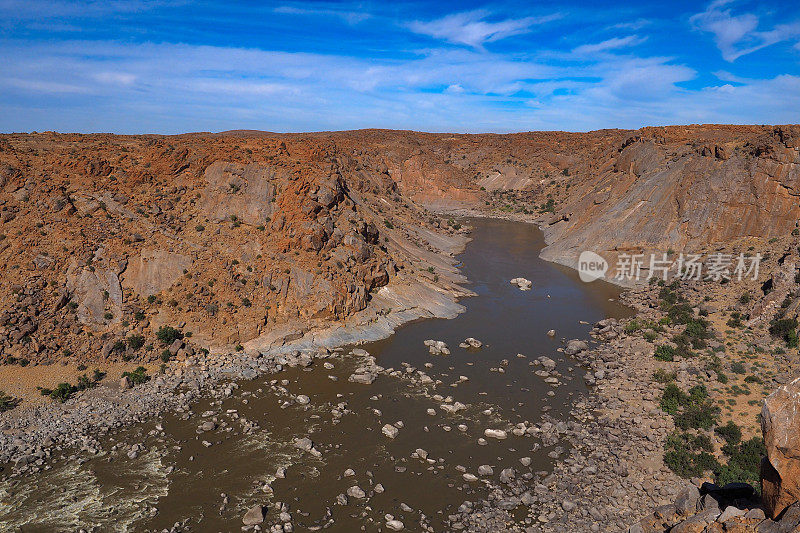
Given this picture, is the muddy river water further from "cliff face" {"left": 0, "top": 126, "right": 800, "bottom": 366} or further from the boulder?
"cliff face" {"left": 0, "top": 126, "right": 800, "bottom": 366}

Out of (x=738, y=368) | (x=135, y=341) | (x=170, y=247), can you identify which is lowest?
(x=135, y=341)

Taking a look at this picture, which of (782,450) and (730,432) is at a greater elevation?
(782,450)

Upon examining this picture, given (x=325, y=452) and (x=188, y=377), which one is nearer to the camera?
(x=325, y=452)

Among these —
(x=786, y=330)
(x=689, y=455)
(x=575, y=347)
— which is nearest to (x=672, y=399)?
(x=689, y=455)

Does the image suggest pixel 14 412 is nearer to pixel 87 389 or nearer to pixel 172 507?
pixel 87 389

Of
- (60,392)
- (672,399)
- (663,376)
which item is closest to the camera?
(60,392)

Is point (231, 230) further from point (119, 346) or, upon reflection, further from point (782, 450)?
point (782, 450)

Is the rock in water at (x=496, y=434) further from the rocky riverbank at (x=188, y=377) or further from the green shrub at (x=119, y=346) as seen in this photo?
the green shrub at (x=119, y=346)

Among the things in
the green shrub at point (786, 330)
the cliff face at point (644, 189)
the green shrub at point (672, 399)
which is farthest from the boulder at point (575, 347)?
the cliff face at point (644, 189)

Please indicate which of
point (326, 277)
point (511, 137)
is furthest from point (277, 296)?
point (511, 137)
